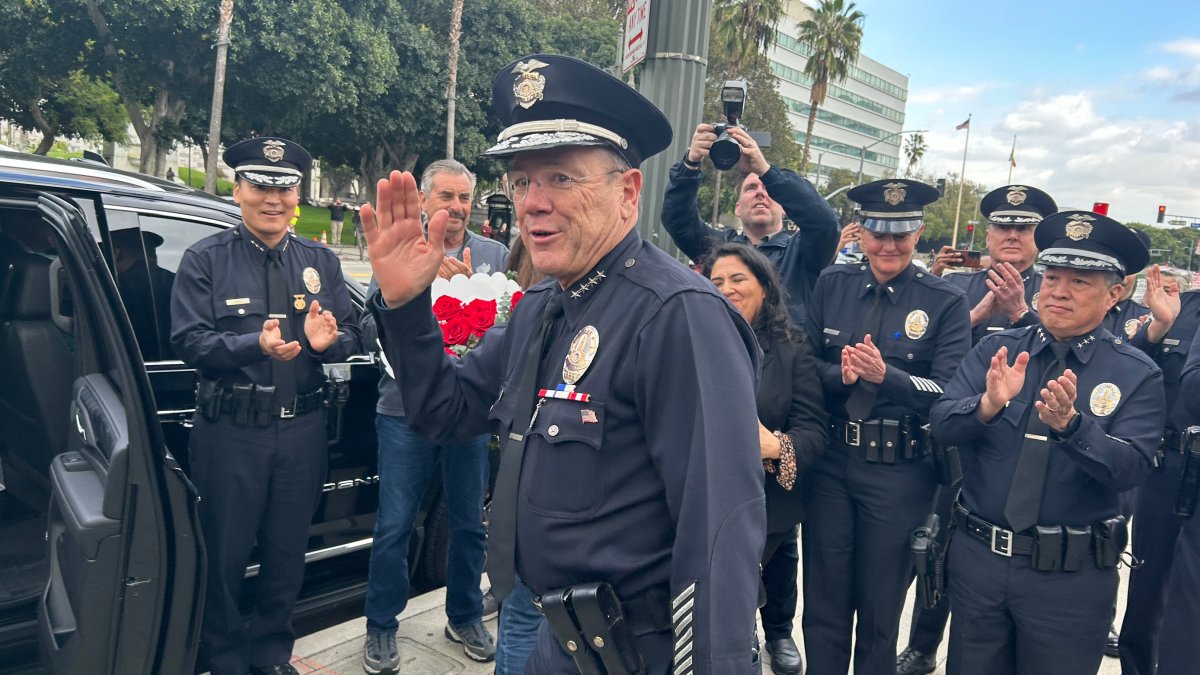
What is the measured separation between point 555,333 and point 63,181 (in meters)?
2.15

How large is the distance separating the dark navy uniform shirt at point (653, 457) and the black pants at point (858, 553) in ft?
5.32

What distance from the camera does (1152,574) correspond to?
141 inches

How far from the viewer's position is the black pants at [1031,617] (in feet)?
8.56

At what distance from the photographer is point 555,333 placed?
179 cm

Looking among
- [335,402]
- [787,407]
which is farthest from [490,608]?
[787,407]

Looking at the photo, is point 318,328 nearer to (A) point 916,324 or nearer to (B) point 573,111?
(B) point 573,111

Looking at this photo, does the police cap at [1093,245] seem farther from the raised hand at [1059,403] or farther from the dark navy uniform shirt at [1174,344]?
the dark navy uniform shirt at [1174,344]

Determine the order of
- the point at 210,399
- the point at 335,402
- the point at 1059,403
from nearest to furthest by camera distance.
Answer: the point at 1059,403 < the point at 210,399 < the point at 335,402

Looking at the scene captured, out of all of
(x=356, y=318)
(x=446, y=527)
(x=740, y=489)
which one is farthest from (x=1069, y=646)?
(x=356, y=318)

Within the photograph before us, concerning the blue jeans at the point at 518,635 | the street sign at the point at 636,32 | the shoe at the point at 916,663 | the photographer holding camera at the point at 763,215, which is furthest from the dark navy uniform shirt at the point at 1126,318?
the blue jeans at the point at 518,635

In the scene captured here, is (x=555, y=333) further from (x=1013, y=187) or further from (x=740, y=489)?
(x=1013, y=187)

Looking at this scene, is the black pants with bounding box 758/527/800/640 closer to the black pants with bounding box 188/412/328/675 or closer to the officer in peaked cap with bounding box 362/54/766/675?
the black pants with bounding box 188/412/328/675

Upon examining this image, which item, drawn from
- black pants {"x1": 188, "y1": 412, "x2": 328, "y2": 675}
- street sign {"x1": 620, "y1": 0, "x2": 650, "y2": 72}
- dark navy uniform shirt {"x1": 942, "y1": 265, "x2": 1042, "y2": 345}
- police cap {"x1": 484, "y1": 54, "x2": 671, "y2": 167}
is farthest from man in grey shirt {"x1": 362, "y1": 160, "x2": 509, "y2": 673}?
dark navy uniform shirt {"x1": 942, "y1": 265, "x2": 1042, "y2": 345}

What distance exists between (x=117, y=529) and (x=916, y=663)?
3380 millimetres
